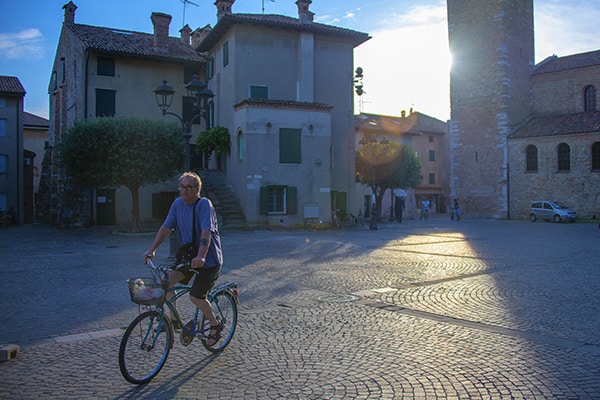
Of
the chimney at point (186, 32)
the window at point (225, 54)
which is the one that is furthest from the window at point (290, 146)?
the chimney at point (186, 32)

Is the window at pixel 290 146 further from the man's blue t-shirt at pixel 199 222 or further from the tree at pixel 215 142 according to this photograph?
the man's blue t-shirt at pixel 199 222

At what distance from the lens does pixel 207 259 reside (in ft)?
17.2

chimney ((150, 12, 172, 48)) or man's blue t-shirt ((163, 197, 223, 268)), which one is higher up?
chimney ((150, 12, 172, 48))

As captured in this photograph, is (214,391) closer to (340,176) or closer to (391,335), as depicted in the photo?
(391,335)

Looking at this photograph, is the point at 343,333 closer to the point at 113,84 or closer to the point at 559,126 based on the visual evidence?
the point at 113,84

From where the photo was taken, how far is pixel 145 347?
188 inches

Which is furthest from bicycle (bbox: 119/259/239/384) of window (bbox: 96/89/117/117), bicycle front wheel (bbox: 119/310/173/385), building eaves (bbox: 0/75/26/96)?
building eaves (bbox: 0/75/26/96)

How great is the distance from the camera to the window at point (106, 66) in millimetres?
31734

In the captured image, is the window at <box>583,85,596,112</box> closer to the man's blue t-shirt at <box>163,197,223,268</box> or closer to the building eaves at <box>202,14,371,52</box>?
the building eaves at <box>202,14,371,52</box>

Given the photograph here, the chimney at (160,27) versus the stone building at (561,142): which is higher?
the chimney at (160,27)

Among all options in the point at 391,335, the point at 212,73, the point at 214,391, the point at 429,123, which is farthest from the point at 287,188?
the point at 429,123

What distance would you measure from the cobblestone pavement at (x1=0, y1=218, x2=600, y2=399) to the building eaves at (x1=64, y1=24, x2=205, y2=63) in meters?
20.8

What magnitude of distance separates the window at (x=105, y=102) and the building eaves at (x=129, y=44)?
2.38 m

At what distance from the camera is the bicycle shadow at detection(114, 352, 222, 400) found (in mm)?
4453
